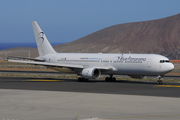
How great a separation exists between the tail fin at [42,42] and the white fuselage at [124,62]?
2243 millimetres

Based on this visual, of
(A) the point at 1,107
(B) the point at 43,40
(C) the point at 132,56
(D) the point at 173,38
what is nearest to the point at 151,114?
(A) the point at 1,107

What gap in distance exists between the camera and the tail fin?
49.3m

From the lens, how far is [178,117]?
52.8 ft

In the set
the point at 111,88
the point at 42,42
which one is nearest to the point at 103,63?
the point at 42,42

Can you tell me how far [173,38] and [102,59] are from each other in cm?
16308

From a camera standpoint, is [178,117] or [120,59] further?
[120,59]

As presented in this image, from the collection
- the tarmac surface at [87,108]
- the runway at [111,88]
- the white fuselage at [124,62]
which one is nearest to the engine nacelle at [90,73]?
the white fuselage at [124,62]

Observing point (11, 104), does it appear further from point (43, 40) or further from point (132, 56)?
point (43, 40)

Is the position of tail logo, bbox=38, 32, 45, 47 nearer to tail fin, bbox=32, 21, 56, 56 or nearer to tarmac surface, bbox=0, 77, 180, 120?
tail fin, bbox=32, 21, 56, 56

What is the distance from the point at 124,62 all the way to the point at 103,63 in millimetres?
3155

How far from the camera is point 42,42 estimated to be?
162 feet

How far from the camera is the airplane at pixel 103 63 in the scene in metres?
39.5

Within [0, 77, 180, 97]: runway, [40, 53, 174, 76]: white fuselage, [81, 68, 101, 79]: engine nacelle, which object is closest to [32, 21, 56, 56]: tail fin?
[40, 53, 174, 76]: white fuselage

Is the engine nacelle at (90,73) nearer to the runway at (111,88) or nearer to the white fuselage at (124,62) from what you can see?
the white fuselage at (124,62)
